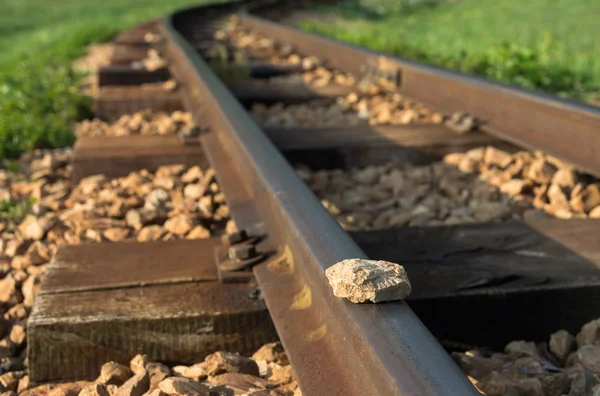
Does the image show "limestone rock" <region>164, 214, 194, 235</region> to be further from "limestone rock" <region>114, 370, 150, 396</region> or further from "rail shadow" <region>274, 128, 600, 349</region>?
"limestone rock" <region>114, 370, 150, 396</region>

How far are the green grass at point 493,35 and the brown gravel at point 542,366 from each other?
331 cm

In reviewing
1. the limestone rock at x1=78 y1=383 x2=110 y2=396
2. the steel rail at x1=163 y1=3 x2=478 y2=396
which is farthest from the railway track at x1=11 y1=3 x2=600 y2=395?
the limestone rock at x1=78 y1=383 x2=110 y2=396

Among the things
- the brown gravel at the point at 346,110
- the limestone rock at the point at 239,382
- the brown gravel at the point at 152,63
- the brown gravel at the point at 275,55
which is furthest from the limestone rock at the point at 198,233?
the brown gravel at the point at 152,63

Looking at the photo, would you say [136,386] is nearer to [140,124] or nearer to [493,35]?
[140,124]

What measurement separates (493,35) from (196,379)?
8899 mm

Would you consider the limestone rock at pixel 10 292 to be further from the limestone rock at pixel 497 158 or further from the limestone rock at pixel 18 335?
the limestone rock at pixel 497 158

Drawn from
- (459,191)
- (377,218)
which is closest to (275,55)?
(459,191)

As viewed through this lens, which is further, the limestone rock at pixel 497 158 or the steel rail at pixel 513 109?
the limestone rock at pixel 497 158

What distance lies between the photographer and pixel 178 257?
2188 millimetres

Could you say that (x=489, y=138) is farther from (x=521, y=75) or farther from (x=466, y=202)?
(x=521, y=75)

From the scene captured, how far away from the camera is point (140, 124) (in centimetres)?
449

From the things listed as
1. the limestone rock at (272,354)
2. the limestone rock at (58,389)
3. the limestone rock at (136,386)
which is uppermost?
the limestone rock at (136,386)

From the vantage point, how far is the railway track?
154 cm

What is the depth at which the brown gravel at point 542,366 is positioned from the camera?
5.36 ft
